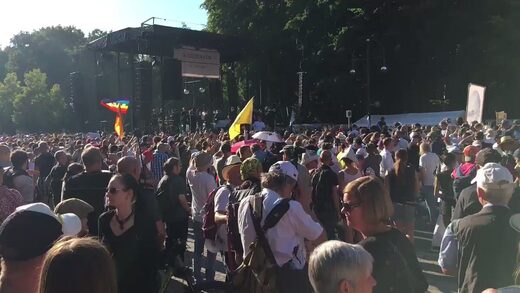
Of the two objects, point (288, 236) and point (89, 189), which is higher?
point (89, 189)

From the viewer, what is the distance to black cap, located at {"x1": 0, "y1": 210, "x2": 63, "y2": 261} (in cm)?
205

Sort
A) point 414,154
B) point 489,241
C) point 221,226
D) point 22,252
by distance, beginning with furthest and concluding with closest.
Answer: point 414,154
point 221,226
point 489,241
point 22,252

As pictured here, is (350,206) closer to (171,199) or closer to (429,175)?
(171,199)

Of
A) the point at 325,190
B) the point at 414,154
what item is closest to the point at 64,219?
the point at 325,190

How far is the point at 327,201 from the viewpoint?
671 cm

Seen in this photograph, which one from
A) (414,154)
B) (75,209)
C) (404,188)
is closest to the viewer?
(75,209)

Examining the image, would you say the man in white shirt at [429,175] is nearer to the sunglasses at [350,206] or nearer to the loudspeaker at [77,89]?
the sunglasses at [350,206]

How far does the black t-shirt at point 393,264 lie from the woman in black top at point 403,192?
433 cm

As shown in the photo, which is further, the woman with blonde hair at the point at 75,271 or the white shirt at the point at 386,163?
the white shirt at the point at 386,163

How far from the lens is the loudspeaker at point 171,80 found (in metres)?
21.8

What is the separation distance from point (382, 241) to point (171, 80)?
65.8 ft

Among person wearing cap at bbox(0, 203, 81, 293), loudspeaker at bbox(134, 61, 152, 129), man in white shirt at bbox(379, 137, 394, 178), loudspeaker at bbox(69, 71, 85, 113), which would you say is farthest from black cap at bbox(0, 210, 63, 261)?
loudspeaker at bbox(69, 71, 85, 113)

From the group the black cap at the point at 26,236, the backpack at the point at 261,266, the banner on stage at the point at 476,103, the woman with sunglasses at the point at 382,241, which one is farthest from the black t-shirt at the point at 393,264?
the banner on stage at the point at 476,103

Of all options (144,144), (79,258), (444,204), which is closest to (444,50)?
(144,144)
